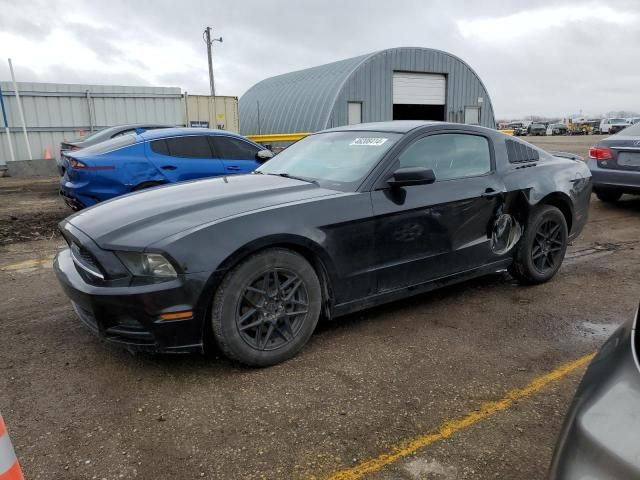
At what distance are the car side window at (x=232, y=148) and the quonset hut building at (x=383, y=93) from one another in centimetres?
1148

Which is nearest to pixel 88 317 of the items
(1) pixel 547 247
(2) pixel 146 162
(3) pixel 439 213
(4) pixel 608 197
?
Answer: (3) pixel 439 213

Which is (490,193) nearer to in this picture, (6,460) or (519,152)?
(519,152)

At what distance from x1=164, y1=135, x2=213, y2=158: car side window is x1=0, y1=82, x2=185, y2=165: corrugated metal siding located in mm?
11690

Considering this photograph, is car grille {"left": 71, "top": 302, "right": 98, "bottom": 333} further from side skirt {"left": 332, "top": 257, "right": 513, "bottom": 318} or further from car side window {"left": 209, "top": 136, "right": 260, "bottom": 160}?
car side window {"left": 209, "top": 136, "right": 260, "bottom": 160}

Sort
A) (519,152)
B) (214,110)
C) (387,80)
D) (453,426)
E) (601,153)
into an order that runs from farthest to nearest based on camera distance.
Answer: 1. (387,80)
2. (214,110)
3. (601,153)
4. (519,152)
5. (453,426)

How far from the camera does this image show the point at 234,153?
8023mm

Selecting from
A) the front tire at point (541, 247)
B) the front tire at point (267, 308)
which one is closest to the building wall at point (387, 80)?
the front tire at point (541, 247)

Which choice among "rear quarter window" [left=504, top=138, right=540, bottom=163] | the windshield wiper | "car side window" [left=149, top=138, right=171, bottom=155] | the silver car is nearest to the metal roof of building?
the silver car

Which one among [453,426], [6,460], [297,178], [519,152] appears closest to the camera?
[6,460]

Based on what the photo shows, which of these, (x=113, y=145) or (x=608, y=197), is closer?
(x=113, y=145)

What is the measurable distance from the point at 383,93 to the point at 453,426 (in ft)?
62.0

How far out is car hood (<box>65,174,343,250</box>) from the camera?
9.67 feet

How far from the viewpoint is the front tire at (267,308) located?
296 centimetres

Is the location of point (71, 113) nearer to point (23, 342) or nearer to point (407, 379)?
point (23, 342)
